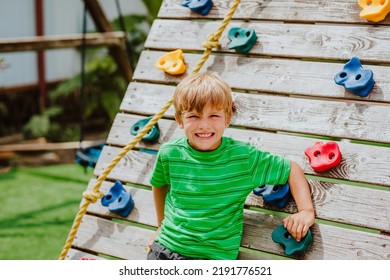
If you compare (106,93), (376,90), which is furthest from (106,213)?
(106,93)

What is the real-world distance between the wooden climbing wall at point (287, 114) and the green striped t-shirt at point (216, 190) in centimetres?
19

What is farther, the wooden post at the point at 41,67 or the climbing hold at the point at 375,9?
the wooden post at the point at 41,67

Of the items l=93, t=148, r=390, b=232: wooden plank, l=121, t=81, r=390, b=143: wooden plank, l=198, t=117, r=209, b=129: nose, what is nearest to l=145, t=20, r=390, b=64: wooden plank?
A: l=121, t=81, r=390, b=143: wooden plank

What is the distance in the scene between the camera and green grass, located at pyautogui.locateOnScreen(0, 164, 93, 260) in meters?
3.98

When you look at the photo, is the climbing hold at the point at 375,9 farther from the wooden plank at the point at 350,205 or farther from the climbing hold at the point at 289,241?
the climbing hold at the point at 289,241

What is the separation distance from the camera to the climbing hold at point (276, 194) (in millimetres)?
2318

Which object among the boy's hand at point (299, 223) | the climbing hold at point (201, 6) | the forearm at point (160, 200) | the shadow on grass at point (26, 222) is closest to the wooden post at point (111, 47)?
the shadow on grass at point (26, 222)

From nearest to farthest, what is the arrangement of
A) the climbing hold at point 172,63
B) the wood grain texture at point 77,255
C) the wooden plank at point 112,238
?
the wooden plank at point 112,238
the wood grain texture at point 77,255
the climbing hold at point 172,63

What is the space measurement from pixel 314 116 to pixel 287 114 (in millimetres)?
122

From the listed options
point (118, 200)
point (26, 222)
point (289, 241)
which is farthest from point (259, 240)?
point (26, 222)

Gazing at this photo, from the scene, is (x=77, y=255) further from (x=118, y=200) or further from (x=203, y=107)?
(x=203, y=107)

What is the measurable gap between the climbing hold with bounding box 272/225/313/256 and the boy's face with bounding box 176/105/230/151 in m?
0.44

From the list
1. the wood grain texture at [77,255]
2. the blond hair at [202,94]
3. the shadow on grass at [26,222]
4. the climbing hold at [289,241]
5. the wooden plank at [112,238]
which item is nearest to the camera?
the blond hair at [202,94]
